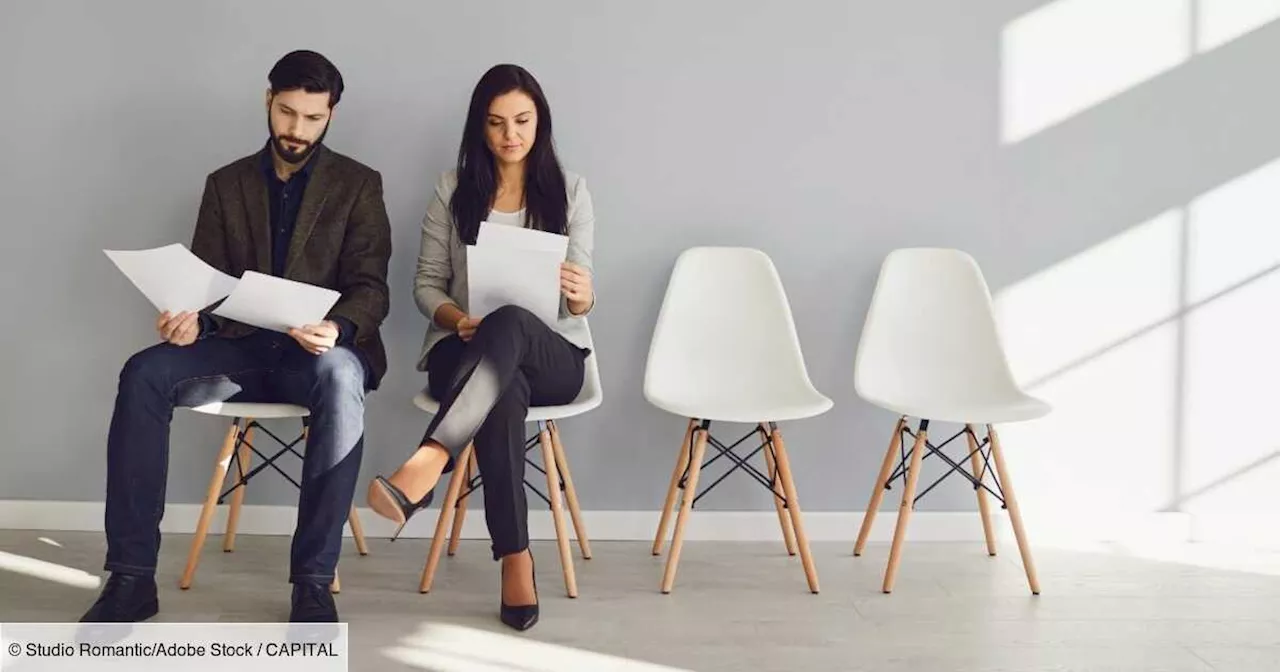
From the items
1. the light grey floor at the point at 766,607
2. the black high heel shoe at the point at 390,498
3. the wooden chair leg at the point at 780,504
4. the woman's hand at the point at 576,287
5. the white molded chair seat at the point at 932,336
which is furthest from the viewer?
the white molded chair seat at the point at 932,336

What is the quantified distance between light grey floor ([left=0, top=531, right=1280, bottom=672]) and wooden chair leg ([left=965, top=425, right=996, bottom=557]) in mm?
52

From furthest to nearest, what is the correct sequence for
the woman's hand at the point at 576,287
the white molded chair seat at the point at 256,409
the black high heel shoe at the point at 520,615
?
the woman's hand at the point at 576,287 → the white molded chair seat at the point at 256,409 → the black high heel shoe at the point at 520,615

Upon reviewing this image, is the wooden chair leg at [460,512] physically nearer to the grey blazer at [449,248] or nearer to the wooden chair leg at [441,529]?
the wooden chair leg at [441,529]

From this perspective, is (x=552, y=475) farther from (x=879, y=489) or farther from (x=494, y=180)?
(x=879, y=489)

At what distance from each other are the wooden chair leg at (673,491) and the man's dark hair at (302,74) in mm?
1242

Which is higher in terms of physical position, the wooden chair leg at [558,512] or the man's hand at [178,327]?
the man's hand at [178,327]

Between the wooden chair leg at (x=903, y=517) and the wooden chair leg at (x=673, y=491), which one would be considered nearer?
the wooden chair leg at (x=903, y=517)

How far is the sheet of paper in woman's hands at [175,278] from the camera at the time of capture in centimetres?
256

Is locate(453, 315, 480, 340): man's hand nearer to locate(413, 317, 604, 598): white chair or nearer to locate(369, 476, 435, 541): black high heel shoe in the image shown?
locate(413, 317, 604, 598): white chair

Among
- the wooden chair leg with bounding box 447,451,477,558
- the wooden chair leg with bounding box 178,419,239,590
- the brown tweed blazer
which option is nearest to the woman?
the brown tweed blazer

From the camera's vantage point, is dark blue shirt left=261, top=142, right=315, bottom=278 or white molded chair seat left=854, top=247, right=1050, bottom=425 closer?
dark blue shirt left=261, top=142, right=315, bottom=278

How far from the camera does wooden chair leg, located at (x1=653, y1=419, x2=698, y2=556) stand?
3.10 meters

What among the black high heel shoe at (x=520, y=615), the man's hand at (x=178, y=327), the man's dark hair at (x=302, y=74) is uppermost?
the man's dark hair at (x=302, y=74)

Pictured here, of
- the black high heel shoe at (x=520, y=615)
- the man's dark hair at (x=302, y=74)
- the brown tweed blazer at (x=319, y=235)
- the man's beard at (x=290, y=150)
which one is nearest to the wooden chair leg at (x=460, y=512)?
the brown tweed blazer at (x=319, y=235)
